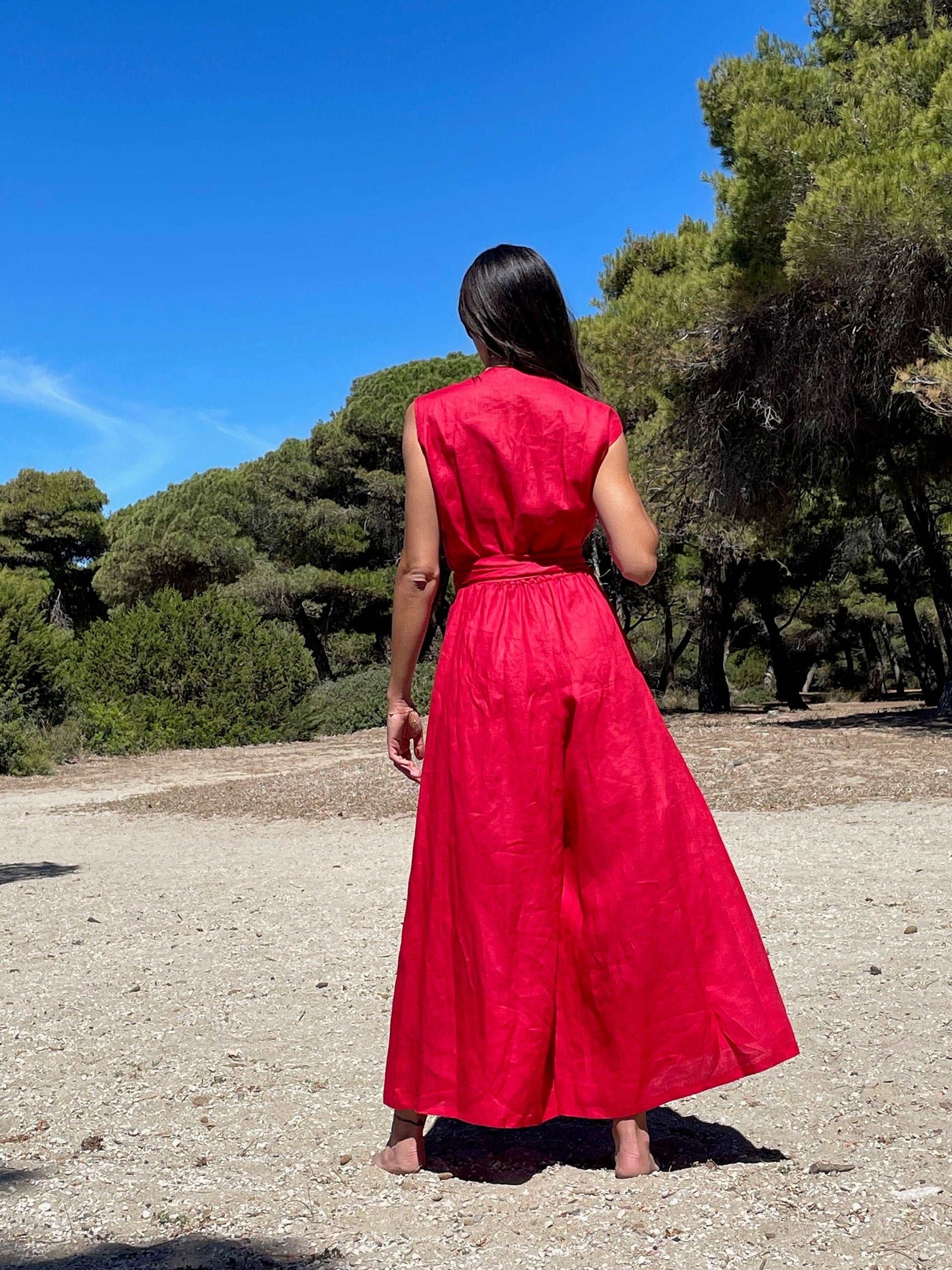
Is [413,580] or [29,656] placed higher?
[29,656]

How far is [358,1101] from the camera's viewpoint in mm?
2900

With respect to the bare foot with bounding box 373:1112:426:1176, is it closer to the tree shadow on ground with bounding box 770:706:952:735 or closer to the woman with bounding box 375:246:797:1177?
the woman with bounding box 375:246:797:1177

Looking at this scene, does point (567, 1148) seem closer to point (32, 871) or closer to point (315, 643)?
point (32, 871)

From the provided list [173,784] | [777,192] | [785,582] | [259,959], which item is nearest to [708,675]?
[785,582]

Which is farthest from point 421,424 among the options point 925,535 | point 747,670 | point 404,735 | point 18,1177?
point 747,670

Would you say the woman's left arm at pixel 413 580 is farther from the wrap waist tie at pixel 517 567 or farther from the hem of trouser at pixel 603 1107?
the hem of trouser at pixel 603 1107

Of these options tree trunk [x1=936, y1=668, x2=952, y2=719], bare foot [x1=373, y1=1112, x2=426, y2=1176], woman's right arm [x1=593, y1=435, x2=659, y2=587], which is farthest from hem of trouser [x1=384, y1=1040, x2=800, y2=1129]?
tree trunk [x1=936, y1=668, x2=952, y2=719]

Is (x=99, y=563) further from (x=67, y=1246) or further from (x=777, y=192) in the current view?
(x=67, y=1246)

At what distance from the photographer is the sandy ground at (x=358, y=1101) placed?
6.82ft

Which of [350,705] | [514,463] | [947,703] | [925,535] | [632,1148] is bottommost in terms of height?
[632,1148]

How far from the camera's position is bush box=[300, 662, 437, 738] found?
16.7 m

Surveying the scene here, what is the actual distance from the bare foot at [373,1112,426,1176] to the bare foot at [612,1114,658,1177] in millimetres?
402

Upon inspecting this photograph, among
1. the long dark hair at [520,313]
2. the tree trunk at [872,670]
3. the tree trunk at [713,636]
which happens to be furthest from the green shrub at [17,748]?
the tree trunk at [872,670]

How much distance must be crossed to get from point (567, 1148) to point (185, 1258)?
915mm
